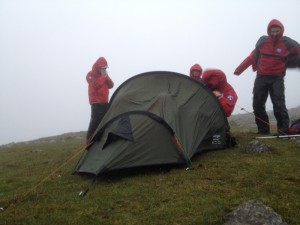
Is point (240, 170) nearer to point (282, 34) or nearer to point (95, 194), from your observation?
point (95, 194)

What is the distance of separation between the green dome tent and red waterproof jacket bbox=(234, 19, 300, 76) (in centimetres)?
289

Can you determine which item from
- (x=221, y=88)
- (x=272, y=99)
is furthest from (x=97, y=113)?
(x=272, y=99)

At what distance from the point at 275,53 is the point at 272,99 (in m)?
1.56

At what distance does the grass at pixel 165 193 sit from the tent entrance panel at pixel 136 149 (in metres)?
0.31

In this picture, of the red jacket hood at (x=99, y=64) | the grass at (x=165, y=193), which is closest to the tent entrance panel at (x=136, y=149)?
the grass at (x=165, y=193)

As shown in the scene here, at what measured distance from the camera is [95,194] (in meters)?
7.19

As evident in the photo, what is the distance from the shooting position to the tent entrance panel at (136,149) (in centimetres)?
831

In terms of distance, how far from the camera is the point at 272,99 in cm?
1223

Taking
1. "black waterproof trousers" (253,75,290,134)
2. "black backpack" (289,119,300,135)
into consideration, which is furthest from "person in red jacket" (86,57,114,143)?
"black backpack" (289,119,300,135)

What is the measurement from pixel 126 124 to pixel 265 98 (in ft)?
19.8

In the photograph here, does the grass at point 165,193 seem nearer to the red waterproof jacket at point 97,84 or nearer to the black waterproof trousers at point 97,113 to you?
the black waterproof trousers at point 97,113

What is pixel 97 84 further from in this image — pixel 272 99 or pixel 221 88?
pixel 272 99

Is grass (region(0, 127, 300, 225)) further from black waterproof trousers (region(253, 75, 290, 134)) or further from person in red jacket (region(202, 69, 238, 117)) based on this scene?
black waterproof trousers (region(253, 75, 290, 134))

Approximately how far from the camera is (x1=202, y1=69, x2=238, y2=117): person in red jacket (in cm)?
1142
